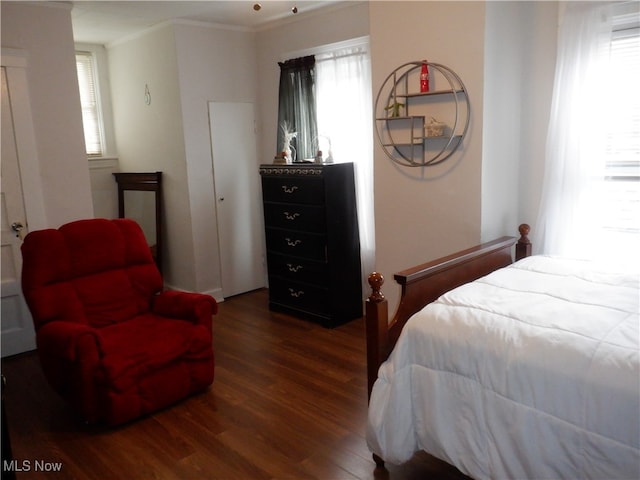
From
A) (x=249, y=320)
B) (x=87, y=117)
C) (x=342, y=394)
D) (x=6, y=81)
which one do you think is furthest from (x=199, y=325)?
→ (x=87, y=117)

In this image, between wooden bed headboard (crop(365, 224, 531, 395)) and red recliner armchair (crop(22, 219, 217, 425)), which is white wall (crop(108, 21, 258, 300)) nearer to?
red recliner armchair (crop(22, 219, 217, 425))

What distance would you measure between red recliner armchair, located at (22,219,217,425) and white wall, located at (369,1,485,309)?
1278 millimetres

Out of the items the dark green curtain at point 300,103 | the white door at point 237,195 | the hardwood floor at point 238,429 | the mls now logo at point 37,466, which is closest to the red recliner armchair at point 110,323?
the hardwood floor at point 238,429

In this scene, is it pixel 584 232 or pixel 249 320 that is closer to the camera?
pixel 584 232

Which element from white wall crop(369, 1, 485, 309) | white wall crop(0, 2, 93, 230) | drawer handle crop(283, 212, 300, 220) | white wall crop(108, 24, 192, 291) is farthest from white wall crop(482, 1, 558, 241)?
white wall crop(0, 2, 93, 230)

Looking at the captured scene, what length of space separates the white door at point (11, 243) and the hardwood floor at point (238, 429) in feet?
0.53

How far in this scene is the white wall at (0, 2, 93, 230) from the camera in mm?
3527

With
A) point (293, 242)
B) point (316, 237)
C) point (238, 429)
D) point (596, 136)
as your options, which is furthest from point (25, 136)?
point (596, 136)

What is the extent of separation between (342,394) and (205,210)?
2397 millimetres

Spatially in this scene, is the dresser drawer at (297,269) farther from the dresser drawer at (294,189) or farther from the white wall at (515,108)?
the white wall at (515,108)

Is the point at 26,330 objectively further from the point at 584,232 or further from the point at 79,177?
the point at 584,232

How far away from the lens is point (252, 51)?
15.6ft

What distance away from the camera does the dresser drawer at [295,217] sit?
383 centimetres

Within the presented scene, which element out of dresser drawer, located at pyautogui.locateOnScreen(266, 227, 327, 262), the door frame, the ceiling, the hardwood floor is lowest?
the hardwood floor
